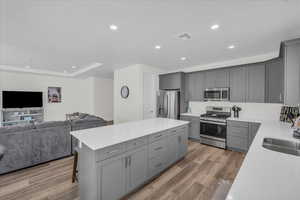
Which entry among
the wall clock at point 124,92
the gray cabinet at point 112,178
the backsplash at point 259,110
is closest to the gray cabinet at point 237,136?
the backsplash at point 259,110

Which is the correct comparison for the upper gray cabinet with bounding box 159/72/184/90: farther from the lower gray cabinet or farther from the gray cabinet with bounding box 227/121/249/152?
the lower gray cabinet

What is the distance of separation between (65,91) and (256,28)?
7.80 m

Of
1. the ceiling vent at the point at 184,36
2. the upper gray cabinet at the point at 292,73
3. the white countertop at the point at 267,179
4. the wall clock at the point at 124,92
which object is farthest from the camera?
the wall clock at the point at 124,92

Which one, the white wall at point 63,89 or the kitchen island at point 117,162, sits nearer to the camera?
the kitchen island at point 117,162

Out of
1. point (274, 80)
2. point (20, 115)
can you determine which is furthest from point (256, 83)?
point (20, 115)

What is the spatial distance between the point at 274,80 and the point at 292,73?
847 mm

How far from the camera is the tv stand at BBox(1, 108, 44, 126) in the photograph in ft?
16.8

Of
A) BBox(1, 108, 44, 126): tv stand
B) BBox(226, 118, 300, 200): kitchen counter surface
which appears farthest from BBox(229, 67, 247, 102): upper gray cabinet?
BBox(1, 108, 44, 126): tv stand

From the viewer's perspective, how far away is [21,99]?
5.38 m

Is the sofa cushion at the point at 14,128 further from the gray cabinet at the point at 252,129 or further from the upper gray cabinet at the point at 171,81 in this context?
the gray cabinet at the point at 252,129

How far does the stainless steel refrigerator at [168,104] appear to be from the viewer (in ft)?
14.5

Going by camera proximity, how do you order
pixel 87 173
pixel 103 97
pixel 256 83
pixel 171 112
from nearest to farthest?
pixel 87 173, pixel 256 83, pixel 171 112, pixel 103 97

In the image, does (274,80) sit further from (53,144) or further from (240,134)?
(53,144)

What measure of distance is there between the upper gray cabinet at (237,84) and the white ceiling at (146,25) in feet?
1.75
